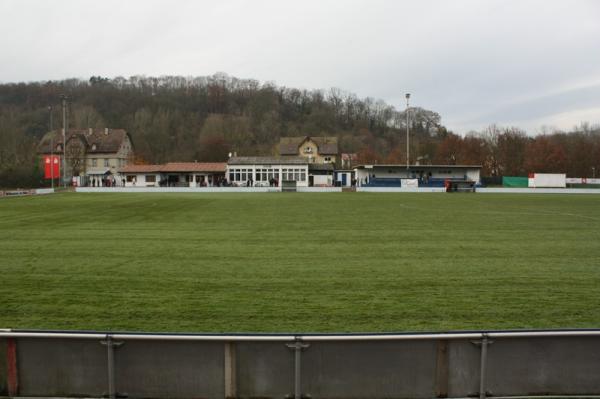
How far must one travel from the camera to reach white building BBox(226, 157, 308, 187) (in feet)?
268

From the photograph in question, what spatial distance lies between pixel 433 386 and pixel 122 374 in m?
3.36

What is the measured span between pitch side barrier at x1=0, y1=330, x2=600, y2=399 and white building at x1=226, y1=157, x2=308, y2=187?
75956 millimetres

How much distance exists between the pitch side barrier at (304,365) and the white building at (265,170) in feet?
249

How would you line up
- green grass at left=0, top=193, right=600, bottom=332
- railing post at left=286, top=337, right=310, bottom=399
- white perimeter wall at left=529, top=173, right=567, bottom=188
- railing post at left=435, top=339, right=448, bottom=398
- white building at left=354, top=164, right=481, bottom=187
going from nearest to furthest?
railing post at left=286, top=337, right=310, bottom=399, railing post at left=435, top=339, right=448, bottom=398, green grass at left=0, top=193, right=600, bottom=332, white perimeter wall at left=529, top=173, right=567, bottom=188, white building at left=354, top=164, right=481, bottom=187

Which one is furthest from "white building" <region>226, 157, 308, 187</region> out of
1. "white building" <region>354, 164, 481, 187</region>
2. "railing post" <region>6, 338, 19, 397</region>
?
"railing post" <region>6, 338, 19, 397</region>

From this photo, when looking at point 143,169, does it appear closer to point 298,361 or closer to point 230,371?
point 230,371

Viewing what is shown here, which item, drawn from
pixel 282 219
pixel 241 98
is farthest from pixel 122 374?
pixel 241 98

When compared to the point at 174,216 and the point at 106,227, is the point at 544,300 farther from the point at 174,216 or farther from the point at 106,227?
the point at 174,216

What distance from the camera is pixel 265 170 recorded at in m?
82.8

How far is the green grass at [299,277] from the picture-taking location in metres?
8.26

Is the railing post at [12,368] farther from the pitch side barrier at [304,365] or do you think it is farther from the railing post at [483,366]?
the railing post at [483,366]

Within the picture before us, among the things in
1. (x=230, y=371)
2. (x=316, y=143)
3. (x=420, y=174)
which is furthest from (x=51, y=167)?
(x=230, y=371)

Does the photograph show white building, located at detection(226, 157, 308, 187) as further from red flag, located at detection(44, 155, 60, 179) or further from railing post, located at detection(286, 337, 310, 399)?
railing post, located at detection(286, 337, 310, 399)

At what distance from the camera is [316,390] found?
5074 millimetres
